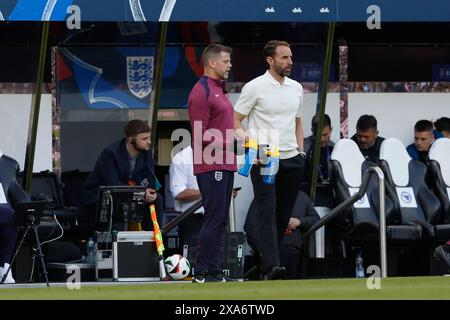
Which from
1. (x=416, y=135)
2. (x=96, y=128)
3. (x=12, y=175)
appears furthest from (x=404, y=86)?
(x=12, y=175)

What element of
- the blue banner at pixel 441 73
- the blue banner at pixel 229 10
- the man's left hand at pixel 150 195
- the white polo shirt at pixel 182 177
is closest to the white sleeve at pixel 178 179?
the white polo shirt at pixel 182 177

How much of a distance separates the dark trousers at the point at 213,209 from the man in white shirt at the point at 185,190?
2.70 m

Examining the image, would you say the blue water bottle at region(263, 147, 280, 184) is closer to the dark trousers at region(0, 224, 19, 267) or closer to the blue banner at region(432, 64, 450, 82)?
the dark trousers at region(0, 224, 19, 267)

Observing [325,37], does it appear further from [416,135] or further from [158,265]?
[158,265]

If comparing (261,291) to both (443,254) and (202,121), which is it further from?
(443,254)

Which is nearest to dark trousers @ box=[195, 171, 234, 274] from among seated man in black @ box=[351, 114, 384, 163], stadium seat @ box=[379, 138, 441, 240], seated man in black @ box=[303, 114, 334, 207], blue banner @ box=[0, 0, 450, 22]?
blue banner @ box=[0, 0, 450, 22]

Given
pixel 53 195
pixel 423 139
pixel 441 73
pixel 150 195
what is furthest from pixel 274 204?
pixel 441 73

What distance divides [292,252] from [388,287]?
3.19m

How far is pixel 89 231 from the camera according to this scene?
589 inches

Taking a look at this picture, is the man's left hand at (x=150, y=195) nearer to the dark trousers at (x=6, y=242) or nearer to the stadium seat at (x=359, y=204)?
the dark trousers at (x=6, y=242)

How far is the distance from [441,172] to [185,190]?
2810 millimetres

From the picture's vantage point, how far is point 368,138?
1565 cm

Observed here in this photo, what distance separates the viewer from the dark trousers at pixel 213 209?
11539 millimetres

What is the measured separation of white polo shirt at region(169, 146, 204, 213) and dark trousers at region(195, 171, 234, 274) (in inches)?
111
